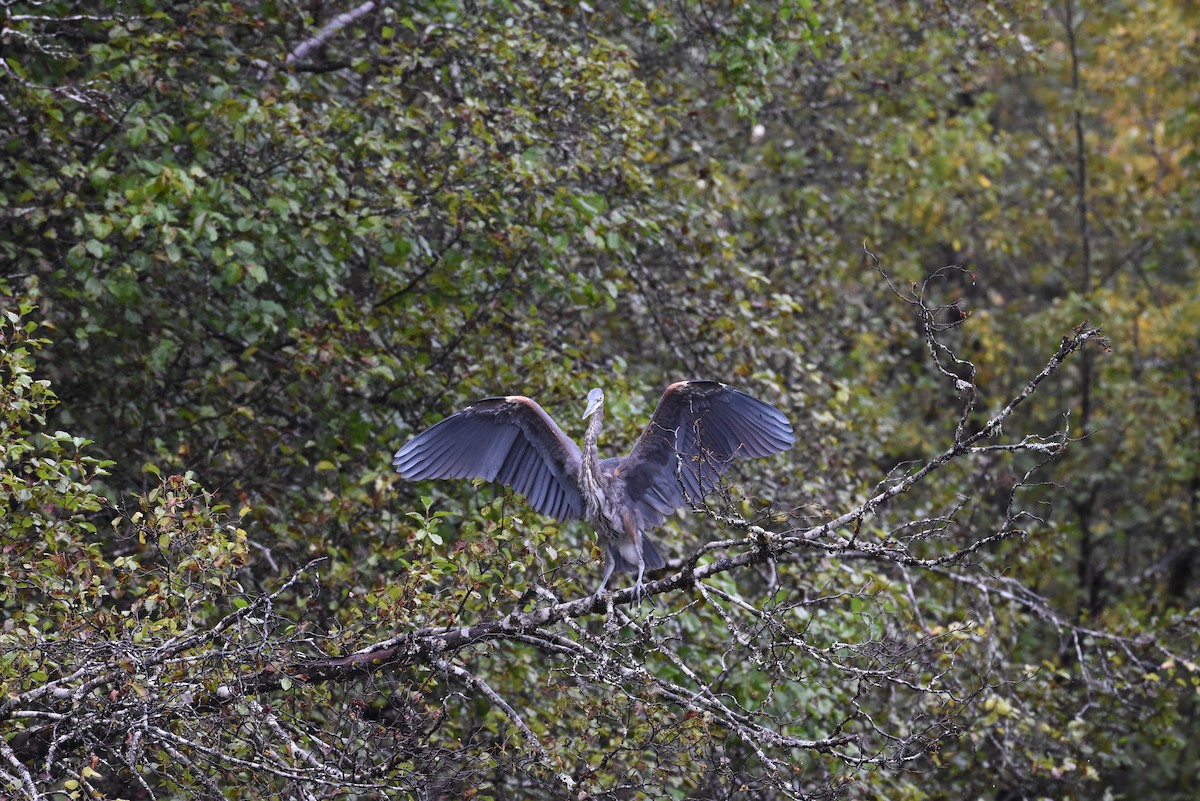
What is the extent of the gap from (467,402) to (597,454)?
3.59ft

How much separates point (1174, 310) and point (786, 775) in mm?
7074

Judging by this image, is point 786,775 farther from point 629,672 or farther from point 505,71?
point 505,71

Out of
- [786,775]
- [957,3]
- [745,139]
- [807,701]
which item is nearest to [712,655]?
→ [807,701]

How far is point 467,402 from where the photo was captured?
6320 millimetres

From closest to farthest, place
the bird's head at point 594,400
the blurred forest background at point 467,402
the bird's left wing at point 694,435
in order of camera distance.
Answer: the blurred forest background at point 467,402 < the bird's left wing at point 694,435 < the bird's head at point 594,400

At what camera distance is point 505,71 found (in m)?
6.51

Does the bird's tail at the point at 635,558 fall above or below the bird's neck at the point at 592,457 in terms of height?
below

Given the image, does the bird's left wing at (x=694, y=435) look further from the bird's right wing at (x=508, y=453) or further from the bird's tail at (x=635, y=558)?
the bird's right wing at (x=508, y=453)

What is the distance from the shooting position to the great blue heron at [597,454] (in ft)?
17.4

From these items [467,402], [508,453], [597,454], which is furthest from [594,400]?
[467,402]

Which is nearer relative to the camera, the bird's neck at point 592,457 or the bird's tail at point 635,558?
the bird's neck at point 592,457

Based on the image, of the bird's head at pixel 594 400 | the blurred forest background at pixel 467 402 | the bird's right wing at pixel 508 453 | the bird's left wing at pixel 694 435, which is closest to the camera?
the blurred forest background at pixel 467 402

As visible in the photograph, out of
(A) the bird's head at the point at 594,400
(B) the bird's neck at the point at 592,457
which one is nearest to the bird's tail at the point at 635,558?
(B) the bird's neck at the point at 592,457

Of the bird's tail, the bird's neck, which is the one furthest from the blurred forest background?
the bird's neck
